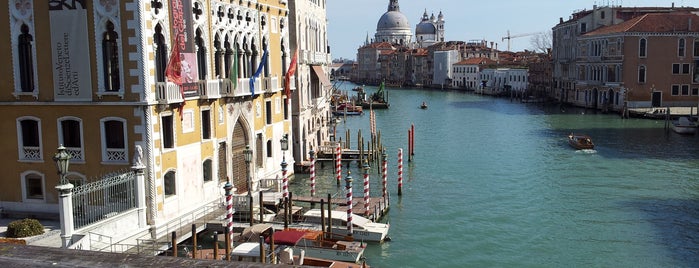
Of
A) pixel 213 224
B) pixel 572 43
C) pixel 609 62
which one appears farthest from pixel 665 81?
pixel 213 224

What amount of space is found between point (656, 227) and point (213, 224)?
11057 millimetres

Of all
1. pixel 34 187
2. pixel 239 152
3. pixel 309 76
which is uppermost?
pixel 309 76

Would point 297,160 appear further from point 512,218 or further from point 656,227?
point 656,227

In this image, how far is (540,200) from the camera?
21.7m

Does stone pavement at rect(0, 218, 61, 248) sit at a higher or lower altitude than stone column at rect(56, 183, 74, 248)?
lower

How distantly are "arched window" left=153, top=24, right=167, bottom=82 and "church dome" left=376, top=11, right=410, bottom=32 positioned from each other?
139993 millimetres

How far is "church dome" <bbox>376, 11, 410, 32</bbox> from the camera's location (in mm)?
152750

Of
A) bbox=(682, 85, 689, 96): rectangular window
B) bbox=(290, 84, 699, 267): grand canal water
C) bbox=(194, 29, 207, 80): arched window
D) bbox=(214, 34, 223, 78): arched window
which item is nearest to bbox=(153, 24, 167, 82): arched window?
bbox=(194, 29, 207, 80): arched window

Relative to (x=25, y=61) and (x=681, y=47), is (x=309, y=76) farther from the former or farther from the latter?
(x=681, y=47)

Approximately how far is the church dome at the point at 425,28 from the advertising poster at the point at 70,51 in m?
138

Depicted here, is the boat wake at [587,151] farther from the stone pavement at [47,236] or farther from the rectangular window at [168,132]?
the stone pavement at [47,236]

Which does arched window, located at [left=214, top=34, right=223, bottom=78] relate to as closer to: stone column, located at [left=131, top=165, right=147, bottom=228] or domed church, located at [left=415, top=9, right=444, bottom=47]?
stone column, located at [left=131, top=165, right=147, bottom=228]

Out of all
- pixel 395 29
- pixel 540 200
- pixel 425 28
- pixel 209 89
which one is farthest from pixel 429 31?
pixel 209 89

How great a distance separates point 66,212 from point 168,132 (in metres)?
3.33
